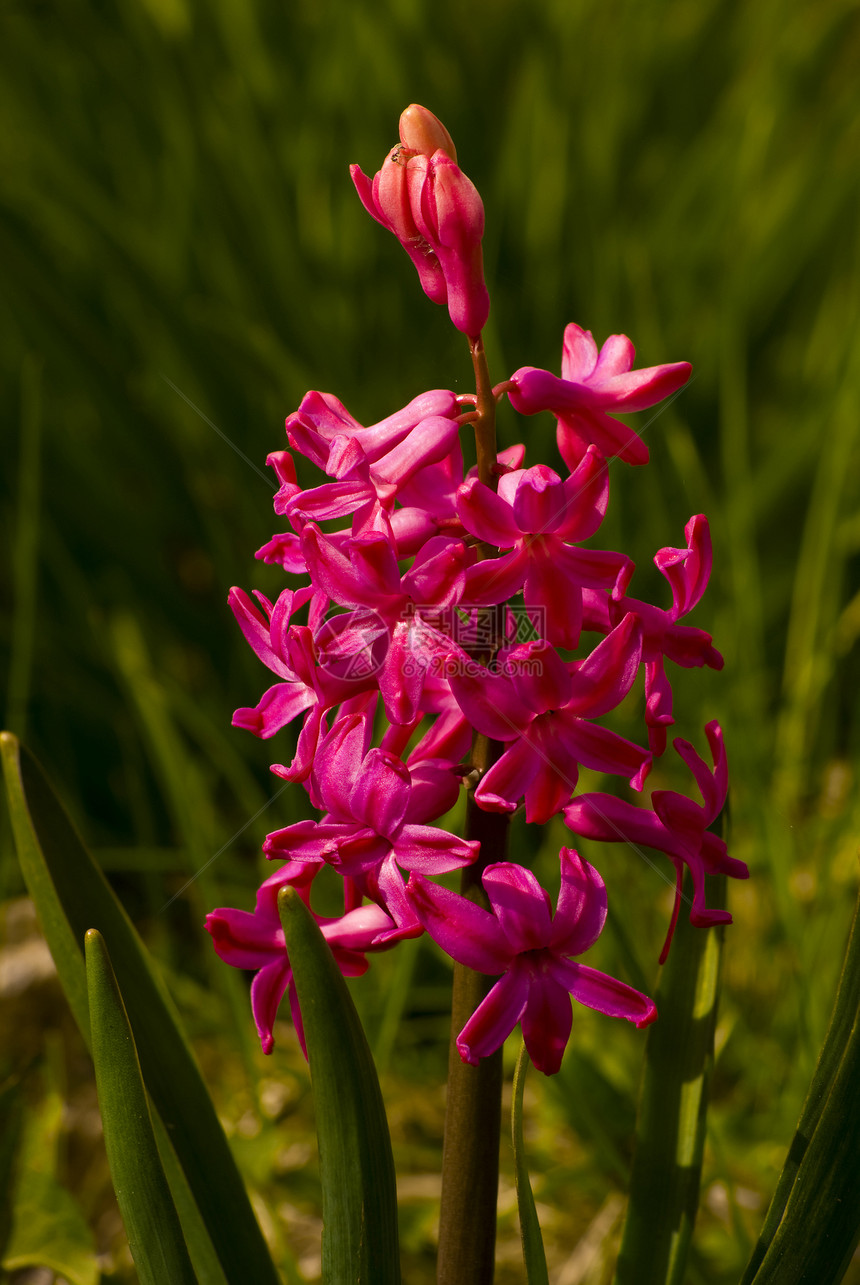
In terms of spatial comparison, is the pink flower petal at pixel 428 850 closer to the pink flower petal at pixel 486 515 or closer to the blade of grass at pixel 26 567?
the pink flower petal at pixel 486 515

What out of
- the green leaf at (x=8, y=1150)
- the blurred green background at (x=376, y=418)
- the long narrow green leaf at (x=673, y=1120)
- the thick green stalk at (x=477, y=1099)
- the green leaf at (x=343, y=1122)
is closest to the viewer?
the green leaf at (x=343, y=1122)

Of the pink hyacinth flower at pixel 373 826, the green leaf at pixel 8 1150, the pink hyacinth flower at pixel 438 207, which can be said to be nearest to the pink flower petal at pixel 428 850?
the pink hyacinth flower at pixel 373 826

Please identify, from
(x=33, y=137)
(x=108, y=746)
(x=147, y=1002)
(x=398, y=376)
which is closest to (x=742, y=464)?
(x=398, y=376)

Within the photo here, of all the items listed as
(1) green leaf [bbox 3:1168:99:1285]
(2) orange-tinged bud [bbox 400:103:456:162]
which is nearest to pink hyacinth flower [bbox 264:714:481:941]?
(2) orange-tinged bud [bbox 400:103:456:162]

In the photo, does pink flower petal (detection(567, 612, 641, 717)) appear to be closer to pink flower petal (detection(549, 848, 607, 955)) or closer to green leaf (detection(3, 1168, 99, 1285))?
pink flower petal (detection(549, 848, 607, 955))

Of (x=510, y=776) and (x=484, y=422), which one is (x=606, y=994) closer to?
(x=510, y=776)

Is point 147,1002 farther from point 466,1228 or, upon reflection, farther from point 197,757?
point 197,757
